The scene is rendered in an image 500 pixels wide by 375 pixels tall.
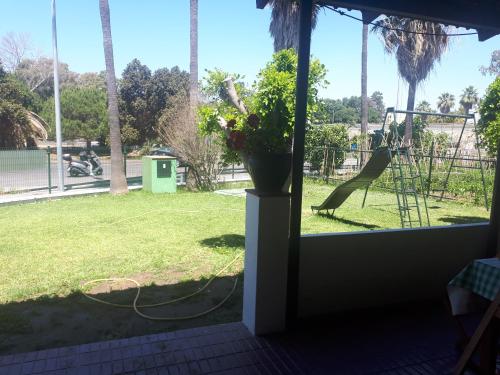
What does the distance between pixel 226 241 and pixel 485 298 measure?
12.7ft

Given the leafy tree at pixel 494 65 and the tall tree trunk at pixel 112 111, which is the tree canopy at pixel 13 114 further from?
the leafy tree at pixel 494 65

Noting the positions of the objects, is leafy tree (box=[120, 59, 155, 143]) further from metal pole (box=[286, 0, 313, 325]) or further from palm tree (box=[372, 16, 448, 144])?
metal pole (box=[286, 0, 313, 325])

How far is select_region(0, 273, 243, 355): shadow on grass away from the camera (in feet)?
9.01

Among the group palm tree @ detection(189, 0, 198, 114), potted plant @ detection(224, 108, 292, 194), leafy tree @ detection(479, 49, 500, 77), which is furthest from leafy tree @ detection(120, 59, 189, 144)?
potted plant @ detection(224, 108, 292, 194)

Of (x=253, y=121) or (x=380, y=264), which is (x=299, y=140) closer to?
(x=253, y=121)

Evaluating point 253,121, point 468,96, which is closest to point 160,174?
point 253,121

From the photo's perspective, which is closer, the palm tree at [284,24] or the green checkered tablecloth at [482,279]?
the green checkered tablecloth at [482,279]

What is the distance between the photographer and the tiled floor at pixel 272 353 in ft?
7.30

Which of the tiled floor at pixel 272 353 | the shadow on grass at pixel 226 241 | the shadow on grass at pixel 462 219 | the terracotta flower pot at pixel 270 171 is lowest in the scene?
the shadow on grass at pixel 226 241

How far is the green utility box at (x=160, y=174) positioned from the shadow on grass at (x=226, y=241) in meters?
5.34

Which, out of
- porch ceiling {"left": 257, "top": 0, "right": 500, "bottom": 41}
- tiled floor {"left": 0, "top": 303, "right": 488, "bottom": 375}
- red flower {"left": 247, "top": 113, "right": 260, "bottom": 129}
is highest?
porch ceiling {"left": 257, "top": 0, "right": 500, "bottom": 41}

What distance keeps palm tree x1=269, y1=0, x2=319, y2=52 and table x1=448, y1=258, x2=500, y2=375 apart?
36.1 feet

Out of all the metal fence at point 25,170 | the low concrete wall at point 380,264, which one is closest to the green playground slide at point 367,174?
the low concrete wall at point 380,264

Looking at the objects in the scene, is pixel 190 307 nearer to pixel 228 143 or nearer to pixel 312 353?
pixel 312 353
